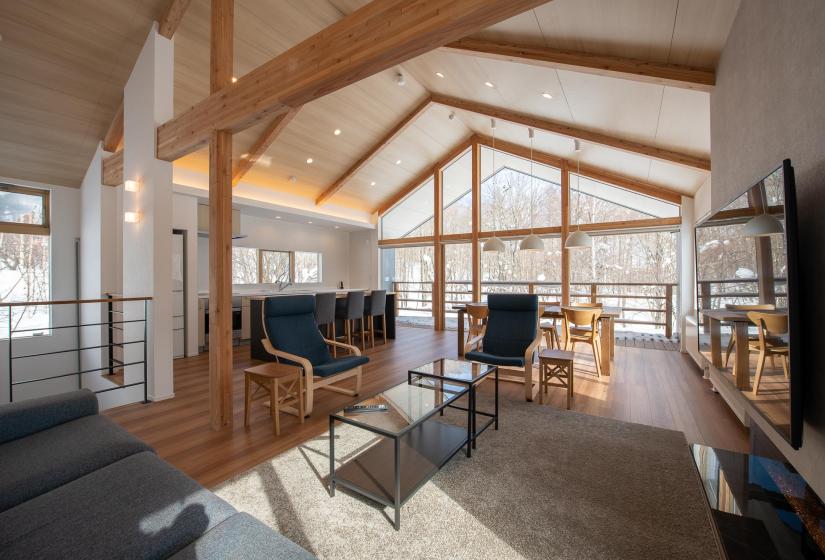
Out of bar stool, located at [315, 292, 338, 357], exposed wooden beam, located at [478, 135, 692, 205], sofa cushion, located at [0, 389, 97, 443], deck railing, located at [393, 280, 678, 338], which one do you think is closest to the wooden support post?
deck railing, located at [393, 280, 678, 338]

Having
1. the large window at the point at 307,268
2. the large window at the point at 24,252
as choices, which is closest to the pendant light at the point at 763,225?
the large window at the point at 24,252

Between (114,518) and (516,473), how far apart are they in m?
2.01

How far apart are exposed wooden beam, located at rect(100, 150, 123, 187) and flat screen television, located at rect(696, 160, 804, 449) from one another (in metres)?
6.54

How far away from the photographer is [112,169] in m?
5.09

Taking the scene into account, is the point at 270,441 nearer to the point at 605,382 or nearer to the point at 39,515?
the point at 39,515

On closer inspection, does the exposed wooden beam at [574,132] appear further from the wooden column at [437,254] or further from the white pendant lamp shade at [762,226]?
the white pendant lamp shade at [762,226]

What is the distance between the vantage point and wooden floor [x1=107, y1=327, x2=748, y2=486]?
8.54 ft

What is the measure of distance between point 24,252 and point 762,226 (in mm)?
8353

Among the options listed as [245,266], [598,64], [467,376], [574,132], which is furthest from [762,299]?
[245,266]

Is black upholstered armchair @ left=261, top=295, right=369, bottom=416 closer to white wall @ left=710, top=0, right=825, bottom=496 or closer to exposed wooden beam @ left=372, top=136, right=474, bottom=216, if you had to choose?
white wall @ left=710, top=0, right=825, bottom=496

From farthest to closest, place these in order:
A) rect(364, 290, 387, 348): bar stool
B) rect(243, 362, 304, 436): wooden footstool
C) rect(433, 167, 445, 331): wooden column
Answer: rect(433, 167, 445, 331): wooden column < rect(364, 290, 387, 348): bar stool < rect(243, 362, 304, 436): wooden footstool

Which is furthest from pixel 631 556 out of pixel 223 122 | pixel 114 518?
pixel 223 122

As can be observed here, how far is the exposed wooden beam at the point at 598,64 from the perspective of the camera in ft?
10.2

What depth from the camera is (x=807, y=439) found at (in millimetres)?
1624
